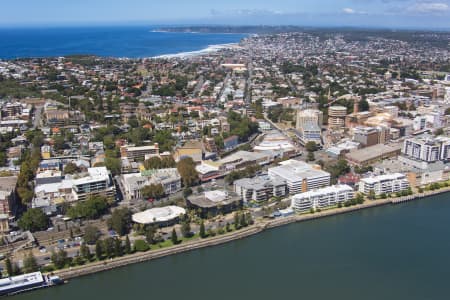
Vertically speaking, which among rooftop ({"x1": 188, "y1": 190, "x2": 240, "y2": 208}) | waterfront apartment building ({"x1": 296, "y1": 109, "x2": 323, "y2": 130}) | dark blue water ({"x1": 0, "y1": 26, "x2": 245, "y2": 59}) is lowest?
rooftop ({"x1": 188, "y1": 190, "x2": 240, "y2": 208})

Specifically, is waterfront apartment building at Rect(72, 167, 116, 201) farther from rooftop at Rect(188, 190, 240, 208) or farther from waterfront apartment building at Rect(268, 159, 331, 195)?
waterfront apartment building at Rect(268, 159, 331, 195)

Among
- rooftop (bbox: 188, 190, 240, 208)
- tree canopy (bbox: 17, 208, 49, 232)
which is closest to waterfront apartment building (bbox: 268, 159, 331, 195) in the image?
rooftop (bbox: 188, 190, 240, 208)

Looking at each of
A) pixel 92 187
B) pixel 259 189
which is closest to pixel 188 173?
pixel 259 189

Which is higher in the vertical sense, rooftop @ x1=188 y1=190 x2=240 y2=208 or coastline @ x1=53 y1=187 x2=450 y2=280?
rooftop @ x1=188 y1=190 x2=240 y2=208

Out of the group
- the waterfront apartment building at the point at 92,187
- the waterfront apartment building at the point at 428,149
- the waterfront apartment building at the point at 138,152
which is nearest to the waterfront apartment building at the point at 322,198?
the waterfront apartment building at the point at 428,149

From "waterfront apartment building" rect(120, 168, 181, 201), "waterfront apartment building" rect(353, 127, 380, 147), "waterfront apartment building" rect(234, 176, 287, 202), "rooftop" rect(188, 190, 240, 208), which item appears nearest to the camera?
"rooftop" rect(188, 190, 240, 208)

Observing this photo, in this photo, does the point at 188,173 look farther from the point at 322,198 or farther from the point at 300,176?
the point at 322,198

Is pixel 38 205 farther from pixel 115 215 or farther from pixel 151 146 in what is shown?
pixel 151 146

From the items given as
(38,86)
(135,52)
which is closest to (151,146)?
(38,86)
